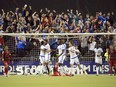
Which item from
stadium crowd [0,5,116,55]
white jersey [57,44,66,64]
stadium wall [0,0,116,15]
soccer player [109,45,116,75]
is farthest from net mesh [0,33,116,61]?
stadium wall [0,0,116,15]

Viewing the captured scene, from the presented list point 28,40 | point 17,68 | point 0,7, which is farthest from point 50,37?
point 0,7

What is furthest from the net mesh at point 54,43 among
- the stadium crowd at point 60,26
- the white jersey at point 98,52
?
the white jersey at point 98,52

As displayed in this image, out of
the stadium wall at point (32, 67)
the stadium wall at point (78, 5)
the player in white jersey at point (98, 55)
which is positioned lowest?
the stadium wall at point (32, 67)

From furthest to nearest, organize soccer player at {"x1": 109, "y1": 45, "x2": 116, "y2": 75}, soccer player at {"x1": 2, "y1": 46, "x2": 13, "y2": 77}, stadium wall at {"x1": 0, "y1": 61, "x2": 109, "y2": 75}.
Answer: stadium wall at {"x1": 0, "y1": 61, "x2": 109, "y2": 75} → soccer player at {"x1": 109, "y1": 45, "x2": 116, "y2": 75} → soccer player at {"x1": 2, "y1": 46, "x2": 13, "y2": 77}

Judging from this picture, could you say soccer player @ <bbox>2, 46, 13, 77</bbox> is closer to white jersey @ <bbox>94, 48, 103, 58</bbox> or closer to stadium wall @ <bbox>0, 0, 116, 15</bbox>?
white jersey @ <bbox>94, 48, 103, 58</bbox>

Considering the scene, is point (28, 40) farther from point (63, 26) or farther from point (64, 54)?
point (63, 26)

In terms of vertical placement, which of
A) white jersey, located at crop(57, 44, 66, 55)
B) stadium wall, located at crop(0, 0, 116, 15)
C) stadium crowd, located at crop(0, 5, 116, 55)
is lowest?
white jersey, located at crop(57, 44, 66, 55)

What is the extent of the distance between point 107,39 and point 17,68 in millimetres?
4870

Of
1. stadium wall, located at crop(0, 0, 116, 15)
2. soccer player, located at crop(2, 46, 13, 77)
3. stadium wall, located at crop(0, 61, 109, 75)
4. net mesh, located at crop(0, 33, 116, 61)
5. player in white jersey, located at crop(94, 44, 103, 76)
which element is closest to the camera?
soccer player, located at crop(2, 46, 13, 77)

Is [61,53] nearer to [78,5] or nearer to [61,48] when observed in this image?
[61,48]

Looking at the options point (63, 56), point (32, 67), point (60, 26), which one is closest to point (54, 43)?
point (63, 56)

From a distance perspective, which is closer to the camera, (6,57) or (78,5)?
(6,57)

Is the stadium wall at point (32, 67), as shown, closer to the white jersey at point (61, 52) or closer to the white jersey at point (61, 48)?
the white jersey at point (61, 52)

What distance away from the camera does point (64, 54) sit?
19938 millimetres
